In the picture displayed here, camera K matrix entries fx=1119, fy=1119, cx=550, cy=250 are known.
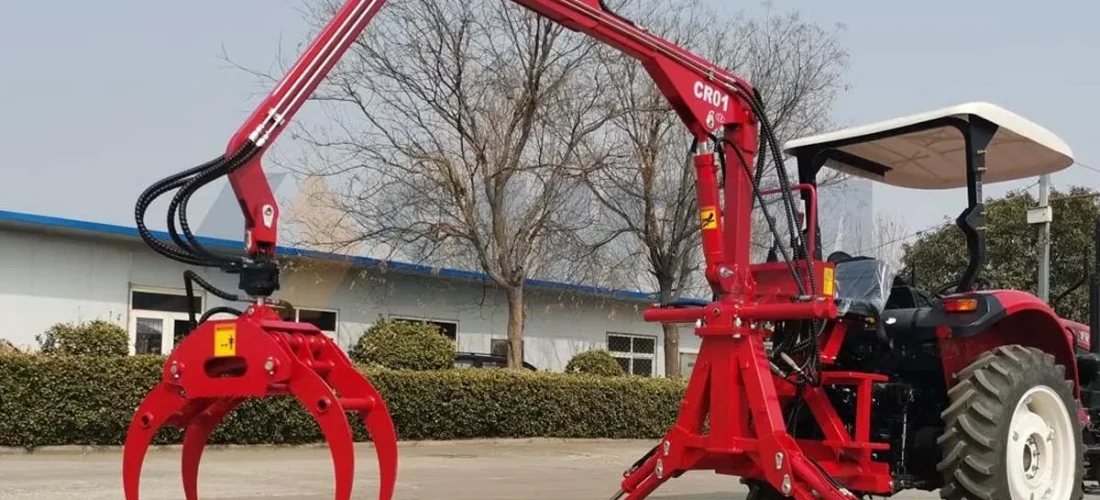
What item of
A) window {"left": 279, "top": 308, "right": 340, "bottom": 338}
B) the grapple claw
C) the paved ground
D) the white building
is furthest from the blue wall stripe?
the grapple claw

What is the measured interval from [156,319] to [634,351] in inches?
480

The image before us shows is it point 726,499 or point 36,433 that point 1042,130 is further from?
point 36,433

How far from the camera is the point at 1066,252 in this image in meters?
22.3

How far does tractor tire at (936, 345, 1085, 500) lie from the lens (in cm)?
613

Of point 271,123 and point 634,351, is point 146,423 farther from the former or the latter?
point 634,351

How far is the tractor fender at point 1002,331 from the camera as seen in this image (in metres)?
6.48

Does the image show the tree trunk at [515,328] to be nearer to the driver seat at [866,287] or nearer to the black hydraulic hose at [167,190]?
the driver seat at [866,287]

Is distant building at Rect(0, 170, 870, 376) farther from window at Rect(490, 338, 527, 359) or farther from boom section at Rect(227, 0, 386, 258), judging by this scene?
boom section at Rect(227, 0, 386, 258)

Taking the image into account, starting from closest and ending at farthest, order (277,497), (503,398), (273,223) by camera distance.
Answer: (273,223) → (277,497) → (503,398)

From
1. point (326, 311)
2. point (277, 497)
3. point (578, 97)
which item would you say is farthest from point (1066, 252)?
point (277, 497)

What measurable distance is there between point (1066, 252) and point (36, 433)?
61.7ft

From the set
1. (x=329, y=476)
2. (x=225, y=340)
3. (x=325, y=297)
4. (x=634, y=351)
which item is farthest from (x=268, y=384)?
(x=634, y=351)

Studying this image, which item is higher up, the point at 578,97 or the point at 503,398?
the point at 578,97

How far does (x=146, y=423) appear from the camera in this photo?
194 inches
